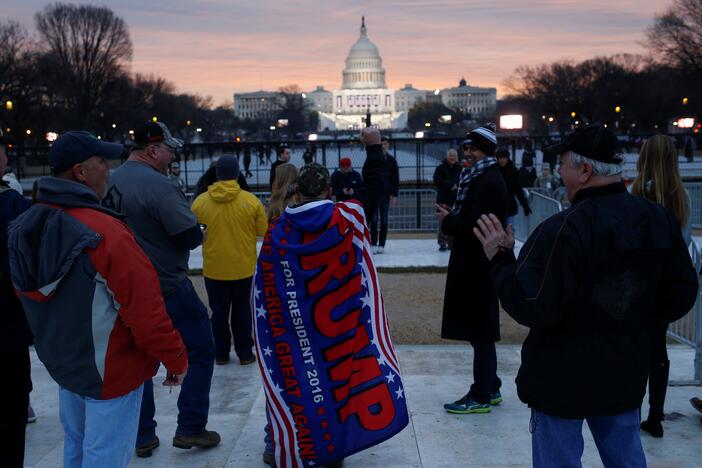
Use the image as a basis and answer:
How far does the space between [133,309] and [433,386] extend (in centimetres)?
367

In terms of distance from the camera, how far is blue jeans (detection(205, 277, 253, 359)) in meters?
7.05

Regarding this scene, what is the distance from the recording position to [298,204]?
4.60 meters

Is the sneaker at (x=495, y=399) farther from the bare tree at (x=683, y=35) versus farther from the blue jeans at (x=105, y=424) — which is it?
the bare tree at (x=683, y=35)

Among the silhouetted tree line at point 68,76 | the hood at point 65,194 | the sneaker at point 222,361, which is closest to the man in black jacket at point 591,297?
the hood at point 65,194

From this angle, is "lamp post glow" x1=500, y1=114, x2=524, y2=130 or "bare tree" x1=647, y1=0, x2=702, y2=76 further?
"bare tree" x1=647, y1=0, x2=702, y2=76

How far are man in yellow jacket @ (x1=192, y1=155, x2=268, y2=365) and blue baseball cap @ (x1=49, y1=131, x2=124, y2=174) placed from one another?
10.2 ft

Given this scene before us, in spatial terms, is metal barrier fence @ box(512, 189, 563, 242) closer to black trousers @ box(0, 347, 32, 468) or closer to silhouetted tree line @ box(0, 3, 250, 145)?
black trousers @ box(0, 347, 32, 468)

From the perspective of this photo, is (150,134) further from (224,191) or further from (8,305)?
(224,191)

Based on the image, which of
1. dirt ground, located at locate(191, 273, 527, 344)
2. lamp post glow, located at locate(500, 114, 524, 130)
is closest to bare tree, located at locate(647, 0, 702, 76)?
lamp post glow, located at locate(500, 114, 524, 130)

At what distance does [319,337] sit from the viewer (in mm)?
4508

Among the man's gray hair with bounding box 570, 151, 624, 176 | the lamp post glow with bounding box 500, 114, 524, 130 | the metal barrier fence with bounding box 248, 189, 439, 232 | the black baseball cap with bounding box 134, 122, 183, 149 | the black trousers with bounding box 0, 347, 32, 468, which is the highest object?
the lamp post glow with bounding box 500, 114, 524, 130

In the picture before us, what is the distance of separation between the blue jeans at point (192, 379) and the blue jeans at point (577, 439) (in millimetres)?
2467

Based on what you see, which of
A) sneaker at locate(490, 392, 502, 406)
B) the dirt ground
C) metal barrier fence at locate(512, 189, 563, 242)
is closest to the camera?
sneaker at locate(490, 392, 502, 406)

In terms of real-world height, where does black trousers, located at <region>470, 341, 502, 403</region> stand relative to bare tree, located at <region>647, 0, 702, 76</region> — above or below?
below
